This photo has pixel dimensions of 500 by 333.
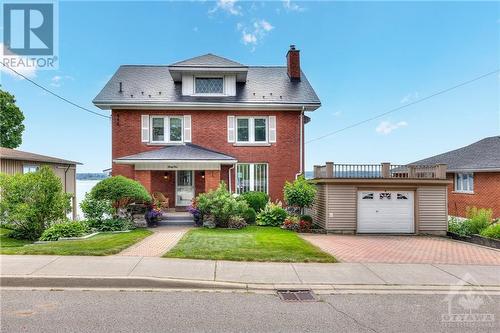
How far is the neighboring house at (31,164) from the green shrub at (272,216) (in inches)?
349

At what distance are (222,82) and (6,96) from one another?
24.9m

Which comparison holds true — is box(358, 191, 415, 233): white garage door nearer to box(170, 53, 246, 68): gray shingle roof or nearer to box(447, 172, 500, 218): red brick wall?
box(447, 172, 500, 218): red brick wall

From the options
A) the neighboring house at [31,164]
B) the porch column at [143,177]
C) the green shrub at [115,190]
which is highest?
the neighboring house at [31,164]

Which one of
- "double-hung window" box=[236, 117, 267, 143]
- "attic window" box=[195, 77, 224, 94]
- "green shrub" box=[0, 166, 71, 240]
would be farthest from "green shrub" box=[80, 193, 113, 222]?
"attic window" box=[195, 77, 224, 94]

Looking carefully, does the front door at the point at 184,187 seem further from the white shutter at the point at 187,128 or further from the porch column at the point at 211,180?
the porch column at the point at 211,180

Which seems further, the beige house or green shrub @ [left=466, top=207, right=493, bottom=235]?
the beige house

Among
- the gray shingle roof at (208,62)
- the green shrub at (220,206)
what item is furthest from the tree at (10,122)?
the green shrub at (220,206)

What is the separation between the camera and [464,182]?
67.8 feet

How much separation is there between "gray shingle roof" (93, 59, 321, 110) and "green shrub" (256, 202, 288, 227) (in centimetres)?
662

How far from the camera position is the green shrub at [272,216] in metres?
15.7

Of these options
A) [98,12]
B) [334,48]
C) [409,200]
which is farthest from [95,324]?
[334,48]

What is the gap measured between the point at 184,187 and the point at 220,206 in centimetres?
513

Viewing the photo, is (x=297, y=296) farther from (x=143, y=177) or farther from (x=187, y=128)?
(x=187, y=128)

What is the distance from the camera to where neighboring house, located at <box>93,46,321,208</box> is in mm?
18500
